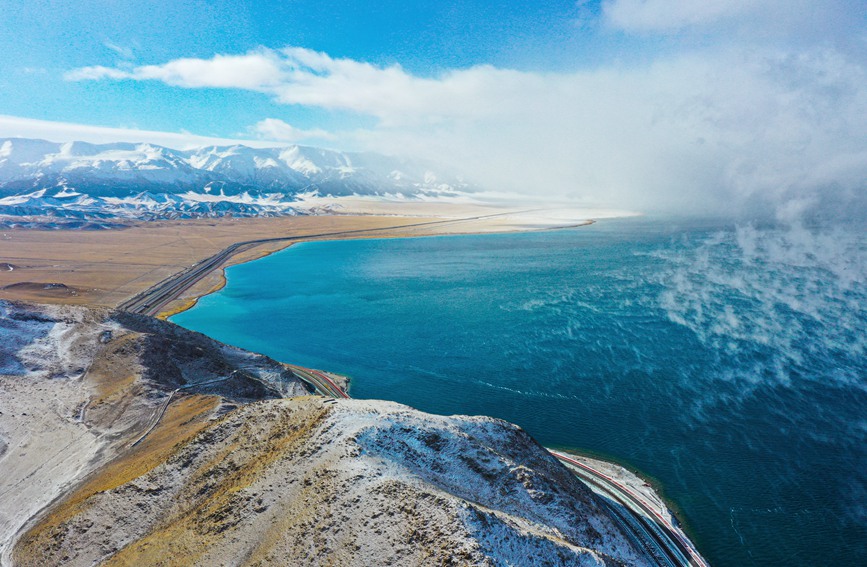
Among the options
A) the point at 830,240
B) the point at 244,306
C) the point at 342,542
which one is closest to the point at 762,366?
the point at 342,542

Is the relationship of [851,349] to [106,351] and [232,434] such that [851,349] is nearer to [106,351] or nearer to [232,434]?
[232,434]

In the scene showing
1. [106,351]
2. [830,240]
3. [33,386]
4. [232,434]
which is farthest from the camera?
[830,240]

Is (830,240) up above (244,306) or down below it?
above

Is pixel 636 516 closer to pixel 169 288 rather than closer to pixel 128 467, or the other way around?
pixel 128 467

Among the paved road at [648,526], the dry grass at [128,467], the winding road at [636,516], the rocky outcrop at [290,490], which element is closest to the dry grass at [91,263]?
the dry grass at [128,467]

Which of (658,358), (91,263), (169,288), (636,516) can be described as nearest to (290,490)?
(636,516)

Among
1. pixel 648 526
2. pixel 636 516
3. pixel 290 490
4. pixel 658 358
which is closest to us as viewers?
pixel 290 490

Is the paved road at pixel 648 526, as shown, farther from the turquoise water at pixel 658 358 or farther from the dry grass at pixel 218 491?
the dry grass at pixel 218 491

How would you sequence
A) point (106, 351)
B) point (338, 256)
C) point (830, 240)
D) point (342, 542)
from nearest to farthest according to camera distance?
point (342, 542) → point (106, 351) → point (830, 240) → point (338, 256)
